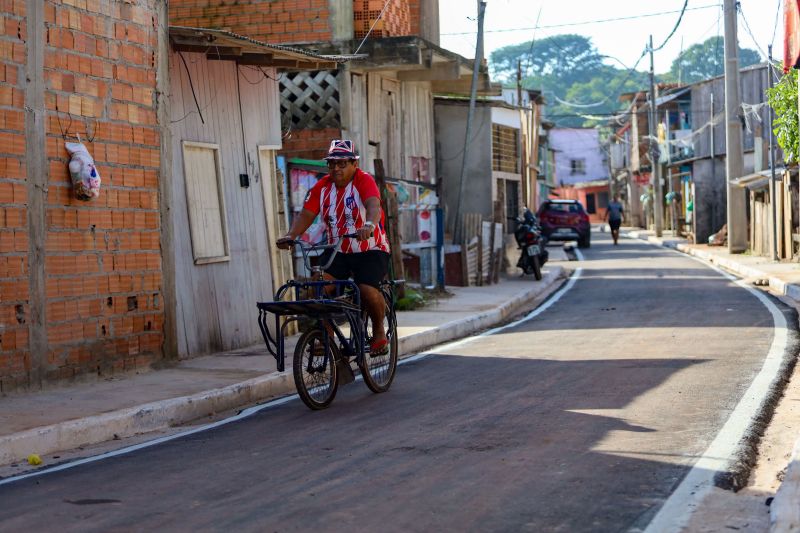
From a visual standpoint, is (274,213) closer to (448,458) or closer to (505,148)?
(448,458)

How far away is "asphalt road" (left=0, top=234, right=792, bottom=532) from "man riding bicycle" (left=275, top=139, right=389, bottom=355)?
833mm

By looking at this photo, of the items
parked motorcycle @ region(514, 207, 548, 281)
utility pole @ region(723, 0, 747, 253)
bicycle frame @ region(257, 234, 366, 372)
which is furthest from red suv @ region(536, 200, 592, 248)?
bicycle frame @ region(257, 234, 366, 372)

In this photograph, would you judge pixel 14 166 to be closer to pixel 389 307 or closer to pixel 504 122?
pixel 389 307

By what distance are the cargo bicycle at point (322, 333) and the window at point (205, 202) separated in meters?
3.52

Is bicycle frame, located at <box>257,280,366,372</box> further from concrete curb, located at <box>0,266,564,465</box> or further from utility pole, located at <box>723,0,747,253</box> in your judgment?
utility pole, located at <box>723,0,747,253</box>

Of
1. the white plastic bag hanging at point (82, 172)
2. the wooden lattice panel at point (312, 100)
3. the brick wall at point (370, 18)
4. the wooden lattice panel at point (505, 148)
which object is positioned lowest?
the white plastic bag hanging at point (82, 172)

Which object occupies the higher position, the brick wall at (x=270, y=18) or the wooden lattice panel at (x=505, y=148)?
the brick wall at (x=270, y=18)

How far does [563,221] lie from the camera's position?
148ft

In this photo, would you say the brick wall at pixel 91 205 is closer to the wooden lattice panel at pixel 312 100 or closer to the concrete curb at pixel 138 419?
the concrete curb at pixel 138 419

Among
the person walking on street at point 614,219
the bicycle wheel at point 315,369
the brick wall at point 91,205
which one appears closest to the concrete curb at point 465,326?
the brick wall at point 91,205

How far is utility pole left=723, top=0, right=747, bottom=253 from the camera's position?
33.2 m

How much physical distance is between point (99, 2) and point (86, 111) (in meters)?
1.08

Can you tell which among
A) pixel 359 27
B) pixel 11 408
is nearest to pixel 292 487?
pixel 11 408

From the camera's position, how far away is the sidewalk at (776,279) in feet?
17.5
